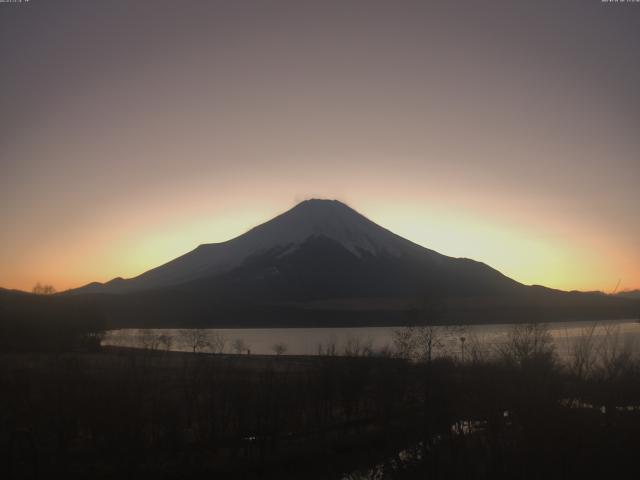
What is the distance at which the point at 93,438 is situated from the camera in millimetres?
17250

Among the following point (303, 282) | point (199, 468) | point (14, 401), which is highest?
point (303, 282)

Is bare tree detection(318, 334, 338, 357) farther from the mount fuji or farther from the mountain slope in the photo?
the mountain slope

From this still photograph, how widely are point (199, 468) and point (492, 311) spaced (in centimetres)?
10987

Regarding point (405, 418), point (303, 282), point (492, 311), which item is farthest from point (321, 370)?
point (303, 282)

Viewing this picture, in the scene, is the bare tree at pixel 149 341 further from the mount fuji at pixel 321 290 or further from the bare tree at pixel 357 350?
the mount fuji at pixel 321 290

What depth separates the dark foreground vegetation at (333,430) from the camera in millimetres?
12555

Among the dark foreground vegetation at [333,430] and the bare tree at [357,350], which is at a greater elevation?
the bare tree at [357,350]

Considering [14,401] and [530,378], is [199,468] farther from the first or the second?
[530,378]

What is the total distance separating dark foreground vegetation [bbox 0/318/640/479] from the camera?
494 inches

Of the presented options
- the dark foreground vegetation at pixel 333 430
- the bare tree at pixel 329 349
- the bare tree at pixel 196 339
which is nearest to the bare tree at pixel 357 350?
the bare tree at pixel 329 349

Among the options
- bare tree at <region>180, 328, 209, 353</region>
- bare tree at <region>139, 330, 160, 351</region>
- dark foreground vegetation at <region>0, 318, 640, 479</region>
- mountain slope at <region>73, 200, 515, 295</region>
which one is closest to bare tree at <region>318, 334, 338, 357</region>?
dark foreground vegetation at <region>0, 318, 640, 479</region>

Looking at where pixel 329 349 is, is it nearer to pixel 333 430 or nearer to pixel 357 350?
pixel 357 350

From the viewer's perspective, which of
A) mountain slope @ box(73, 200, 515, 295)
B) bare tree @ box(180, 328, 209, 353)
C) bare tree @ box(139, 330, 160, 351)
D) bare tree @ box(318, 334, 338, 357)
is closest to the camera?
bare tree @ box(318, 334, 338, 357)

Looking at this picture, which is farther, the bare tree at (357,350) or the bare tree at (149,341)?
the bare tree at (149,341)
